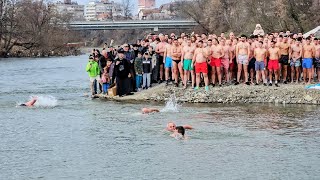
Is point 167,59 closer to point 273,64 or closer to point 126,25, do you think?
point 273,64

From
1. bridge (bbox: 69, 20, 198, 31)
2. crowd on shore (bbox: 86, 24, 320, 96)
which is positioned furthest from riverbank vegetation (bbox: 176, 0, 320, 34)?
crowd on shore (bbox: 86, 24, 320, 96)

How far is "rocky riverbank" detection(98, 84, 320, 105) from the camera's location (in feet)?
77.2

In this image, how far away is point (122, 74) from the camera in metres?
25.3

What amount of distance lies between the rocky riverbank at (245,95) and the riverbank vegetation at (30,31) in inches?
2254

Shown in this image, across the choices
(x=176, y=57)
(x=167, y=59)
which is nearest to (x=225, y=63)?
(x=176, y=57)

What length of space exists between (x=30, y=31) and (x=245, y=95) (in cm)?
6396

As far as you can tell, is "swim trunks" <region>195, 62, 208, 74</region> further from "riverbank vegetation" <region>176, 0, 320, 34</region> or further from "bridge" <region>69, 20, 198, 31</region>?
"bridge" <region>69, 20, 198, 31</region>

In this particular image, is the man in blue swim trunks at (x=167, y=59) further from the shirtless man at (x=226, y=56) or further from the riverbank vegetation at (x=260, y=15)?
the riverbank vegetation at (x=260, y=15)

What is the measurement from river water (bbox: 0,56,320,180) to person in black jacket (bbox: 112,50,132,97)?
110cm

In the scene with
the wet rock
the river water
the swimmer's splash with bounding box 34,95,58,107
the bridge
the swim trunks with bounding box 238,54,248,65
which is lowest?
the river water

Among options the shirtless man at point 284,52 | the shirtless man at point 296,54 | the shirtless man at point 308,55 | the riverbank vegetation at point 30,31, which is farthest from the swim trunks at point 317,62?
the riverbank vegetation at point 30,31

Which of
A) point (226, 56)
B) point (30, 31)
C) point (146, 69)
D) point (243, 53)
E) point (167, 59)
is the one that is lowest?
point (146, 69)

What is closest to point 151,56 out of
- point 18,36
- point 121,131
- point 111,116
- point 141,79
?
point 141,79

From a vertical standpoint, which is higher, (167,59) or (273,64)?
(167,59)
